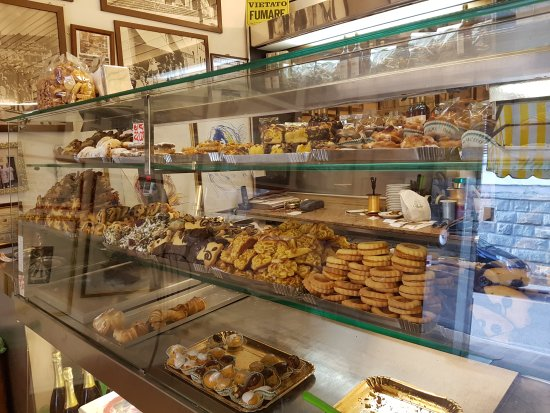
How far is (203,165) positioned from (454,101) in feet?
2.45

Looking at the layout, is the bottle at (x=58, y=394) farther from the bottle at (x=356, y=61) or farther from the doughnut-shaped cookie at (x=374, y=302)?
the bottle at (x=356, y=61)

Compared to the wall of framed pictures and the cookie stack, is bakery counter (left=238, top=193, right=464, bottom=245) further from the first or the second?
the wall of framed pictures

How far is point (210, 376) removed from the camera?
121 cm

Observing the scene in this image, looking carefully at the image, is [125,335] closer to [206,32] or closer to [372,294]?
[372,294]

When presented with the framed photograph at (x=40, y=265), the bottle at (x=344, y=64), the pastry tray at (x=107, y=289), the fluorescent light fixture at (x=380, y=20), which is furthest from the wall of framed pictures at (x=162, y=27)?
the bottle at (x=344, y=64)

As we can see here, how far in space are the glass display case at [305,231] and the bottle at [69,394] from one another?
0.31m

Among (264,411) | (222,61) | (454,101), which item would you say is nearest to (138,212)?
(264,411)

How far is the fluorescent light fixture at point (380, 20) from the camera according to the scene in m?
2.85

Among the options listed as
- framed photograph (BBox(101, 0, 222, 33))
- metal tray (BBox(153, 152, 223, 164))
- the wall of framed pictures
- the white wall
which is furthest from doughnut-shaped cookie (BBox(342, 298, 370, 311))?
framed photograph (BBox(101, 0, 222, 33))

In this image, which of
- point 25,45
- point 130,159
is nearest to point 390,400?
point 130,159

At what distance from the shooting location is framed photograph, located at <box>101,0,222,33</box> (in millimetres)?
3359

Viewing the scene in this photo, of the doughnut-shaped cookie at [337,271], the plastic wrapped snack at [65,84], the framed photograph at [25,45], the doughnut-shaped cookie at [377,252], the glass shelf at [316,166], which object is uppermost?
the framed photograph at [25,45]

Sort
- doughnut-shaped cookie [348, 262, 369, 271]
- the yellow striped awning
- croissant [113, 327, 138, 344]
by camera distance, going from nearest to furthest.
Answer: the yellow striped awning
doughnut-shaped cookie [348, 262, 369, 271]
croissant [113, 327, 138, 344]

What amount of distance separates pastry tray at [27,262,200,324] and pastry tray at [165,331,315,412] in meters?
0.38
